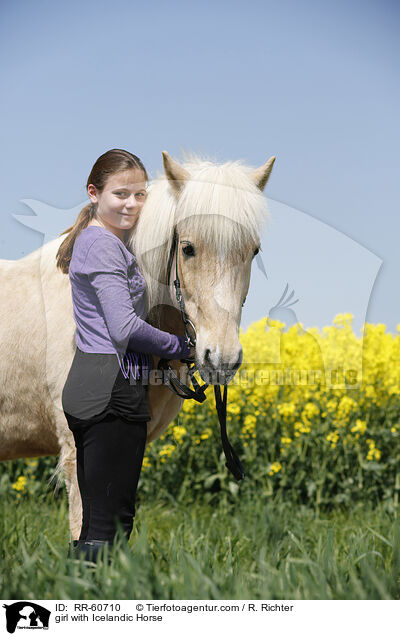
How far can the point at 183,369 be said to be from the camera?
2424 millimetres

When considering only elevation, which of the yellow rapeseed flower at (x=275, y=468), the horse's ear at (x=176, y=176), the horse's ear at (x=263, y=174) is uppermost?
the horse's ear at (x=263, y=174)

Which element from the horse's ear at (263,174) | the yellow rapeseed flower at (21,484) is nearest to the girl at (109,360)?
the horse's ear at (263,174)

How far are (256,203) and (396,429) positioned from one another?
3.91 m

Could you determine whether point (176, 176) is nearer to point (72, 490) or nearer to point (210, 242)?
point (210, 242)

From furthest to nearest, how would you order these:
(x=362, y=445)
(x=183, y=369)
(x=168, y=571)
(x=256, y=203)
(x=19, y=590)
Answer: (x=362, y=445) < (x=183, y=369) < (x=168, y=571) < (x=256, y=203) < (x=19, y=590)

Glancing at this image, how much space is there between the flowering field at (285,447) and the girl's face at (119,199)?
2797mm

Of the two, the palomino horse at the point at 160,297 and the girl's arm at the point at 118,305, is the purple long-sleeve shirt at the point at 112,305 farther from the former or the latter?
the palomino horse at the point at 160,297

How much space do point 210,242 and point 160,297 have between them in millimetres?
389

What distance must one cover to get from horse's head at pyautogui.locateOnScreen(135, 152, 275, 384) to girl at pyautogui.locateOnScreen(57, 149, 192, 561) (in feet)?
0.41

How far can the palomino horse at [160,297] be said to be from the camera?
76.7 inches

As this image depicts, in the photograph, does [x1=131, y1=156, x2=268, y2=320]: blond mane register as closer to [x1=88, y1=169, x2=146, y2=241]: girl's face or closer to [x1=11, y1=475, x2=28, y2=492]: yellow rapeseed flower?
[x1=88, y1=169, x2=146, y2=241]: girl's face
